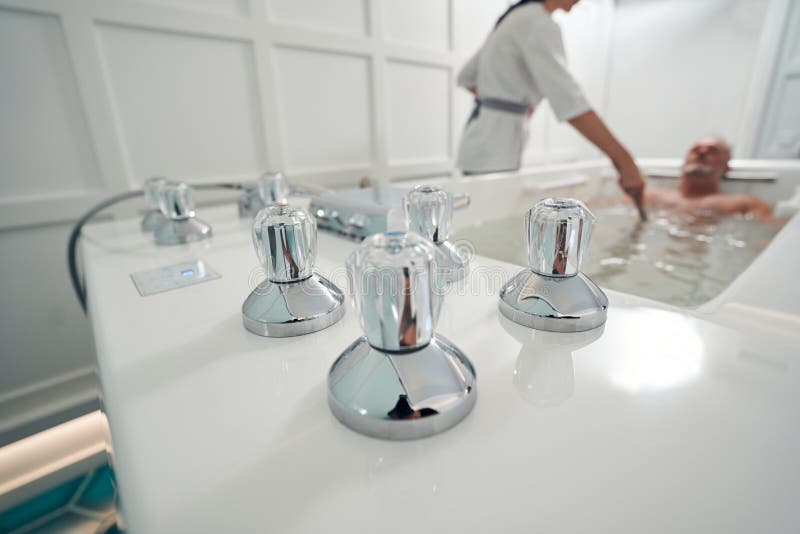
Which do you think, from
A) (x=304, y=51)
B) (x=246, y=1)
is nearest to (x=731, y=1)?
(x=304, y=51)

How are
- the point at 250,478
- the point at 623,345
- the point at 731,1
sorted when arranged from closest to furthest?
the point at 250,478 < the point at 623,345 < the point at 731,1

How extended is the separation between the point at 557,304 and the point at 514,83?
1.22 m

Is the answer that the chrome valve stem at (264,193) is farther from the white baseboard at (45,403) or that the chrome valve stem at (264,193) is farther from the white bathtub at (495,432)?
the white baseboard at (45,403)

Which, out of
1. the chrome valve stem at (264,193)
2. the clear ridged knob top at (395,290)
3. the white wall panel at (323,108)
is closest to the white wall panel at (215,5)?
the white wall panel at (323,108)

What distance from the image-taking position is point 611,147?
1.24 m

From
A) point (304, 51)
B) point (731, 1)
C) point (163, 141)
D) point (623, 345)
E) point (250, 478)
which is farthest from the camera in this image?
point (731, 1)

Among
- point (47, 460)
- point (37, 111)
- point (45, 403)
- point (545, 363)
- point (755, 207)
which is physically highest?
point (37, 111)

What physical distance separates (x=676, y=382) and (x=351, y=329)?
0.22 m

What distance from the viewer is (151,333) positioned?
0.33 m

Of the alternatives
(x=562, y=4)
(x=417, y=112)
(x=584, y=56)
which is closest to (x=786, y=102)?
(x=584, y=56)

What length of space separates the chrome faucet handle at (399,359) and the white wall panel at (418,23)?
5.24ft

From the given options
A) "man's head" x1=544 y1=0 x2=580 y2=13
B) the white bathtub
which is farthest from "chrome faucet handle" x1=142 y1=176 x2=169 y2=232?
"man's head" x1=544 y1=0 x2=580 y2=13

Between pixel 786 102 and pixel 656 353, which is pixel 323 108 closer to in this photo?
pixel 656 353

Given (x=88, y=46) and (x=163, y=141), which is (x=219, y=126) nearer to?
(x=163, y=141)
